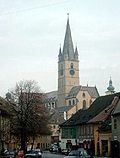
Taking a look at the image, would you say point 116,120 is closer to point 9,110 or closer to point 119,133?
point 119,133

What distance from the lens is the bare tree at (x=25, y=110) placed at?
7356cm

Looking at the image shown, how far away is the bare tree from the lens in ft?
241

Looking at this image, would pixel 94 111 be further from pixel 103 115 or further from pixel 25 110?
pixel 25 110

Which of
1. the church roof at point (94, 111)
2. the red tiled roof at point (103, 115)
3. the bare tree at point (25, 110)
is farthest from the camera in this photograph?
the church roof at point (94, 111)

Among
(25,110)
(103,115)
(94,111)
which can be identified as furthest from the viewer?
(94,111)

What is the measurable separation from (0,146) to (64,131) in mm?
33921

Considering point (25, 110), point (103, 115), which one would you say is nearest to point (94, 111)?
point (103, 115)

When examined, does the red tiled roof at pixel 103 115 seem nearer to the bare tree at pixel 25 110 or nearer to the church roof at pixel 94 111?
the church roof at pixel 94 111

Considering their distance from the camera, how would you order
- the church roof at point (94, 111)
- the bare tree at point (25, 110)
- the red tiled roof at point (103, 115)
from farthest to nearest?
1. the church roof at point (94, 111)
2. the red tiled roof at point (103, 115)
3. the bare tree at point (25, 110)

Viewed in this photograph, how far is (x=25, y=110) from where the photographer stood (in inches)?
2891

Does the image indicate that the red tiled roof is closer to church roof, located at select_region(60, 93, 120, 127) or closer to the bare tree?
church roof, located at select_region(60, 93, 120, 127)

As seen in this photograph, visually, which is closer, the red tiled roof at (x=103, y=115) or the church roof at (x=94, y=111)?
the red tiled roof at (x=103, y=115)

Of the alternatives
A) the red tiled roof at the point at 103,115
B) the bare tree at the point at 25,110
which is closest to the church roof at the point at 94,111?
the red tiled roof at the point at 103,115

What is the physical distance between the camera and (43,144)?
14288cm
